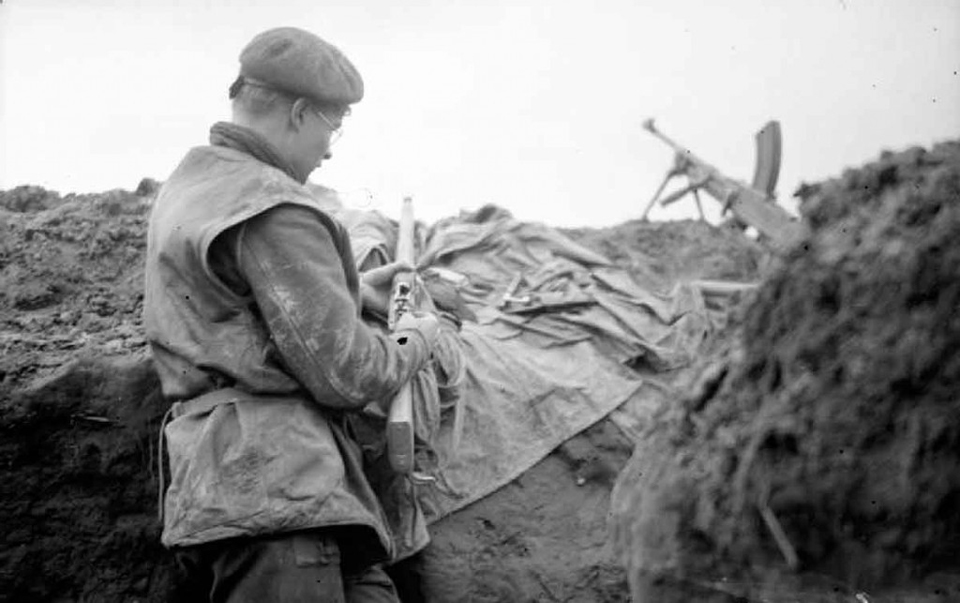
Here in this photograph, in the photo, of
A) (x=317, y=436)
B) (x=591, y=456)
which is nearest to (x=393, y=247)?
(x=591, y=456)

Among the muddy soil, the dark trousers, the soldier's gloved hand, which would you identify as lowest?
the muddy soil

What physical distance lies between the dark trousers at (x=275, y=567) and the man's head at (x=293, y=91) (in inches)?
41.6

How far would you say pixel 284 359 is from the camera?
118 inches

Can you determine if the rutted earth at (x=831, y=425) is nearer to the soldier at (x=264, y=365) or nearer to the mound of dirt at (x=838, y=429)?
the mound of dirt at (x=838, y=429)

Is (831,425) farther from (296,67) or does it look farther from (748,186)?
(748,186)

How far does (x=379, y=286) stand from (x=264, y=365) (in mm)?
1270

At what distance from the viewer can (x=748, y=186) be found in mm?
9500

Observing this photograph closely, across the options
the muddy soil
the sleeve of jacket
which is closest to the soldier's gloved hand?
the sleeve of jacket

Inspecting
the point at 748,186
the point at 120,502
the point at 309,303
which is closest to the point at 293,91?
the point at 309,303

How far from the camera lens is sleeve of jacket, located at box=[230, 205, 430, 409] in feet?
9.62

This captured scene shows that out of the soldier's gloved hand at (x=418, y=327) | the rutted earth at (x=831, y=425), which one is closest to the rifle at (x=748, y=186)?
the soldier's gloved hand at (x=418, y=327)

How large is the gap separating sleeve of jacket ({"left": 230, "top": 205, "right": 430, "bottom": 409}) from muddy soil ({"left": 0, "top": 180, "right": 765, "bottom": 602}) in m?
1.17

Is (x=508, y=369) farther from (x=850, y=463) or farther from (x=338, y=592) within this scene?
(x=850, y=463)

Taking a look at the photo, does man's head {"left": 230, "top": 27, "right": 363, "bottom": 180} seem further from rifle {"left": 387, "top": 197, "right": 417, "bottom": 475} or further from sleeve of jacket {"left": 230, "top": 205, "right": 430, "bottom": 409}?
rifle {"left": 387, "top": 197, "right": 417, "bottom": 475}
